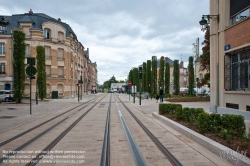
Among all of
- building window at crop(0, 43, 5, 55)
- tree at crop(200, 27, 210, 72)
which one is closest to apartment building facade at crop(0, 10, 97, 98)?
building window at crop(0, 43, 5, 55)

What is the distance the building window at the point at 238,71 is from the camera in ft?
39.7

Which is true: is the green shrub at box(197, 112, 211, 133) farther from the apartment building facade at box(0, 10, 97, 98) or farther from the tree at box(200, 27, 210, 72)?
the apartment building facade at box(0, 10, 97, 98)

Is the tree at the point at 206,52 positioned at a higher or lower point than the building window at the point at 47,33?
lower

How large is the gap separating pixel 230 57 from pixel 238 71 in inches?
52.4

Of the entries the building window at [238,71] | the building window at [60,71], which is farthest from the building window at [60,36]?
the building window at [238,71]

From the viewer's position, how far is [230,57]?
1388 centimetres

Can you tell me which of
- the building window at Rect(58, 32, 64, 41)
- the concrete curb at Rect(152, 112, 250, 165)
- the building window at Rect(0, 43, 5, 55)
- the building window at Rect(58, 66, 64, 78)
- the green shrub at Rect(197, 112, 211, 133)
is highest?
the building window at Rect(58, 32, 64, 41)

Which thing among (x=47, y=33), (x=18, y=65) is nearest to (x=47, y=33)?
(x=47, y=33)

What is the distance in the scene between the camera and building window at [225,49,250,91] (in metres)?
12.1

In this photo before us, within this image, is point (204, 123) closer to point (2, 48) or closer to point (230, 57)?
point (230, 57)

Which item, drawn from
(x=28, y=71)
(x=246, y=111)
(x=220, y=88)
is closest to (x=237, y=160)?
(x=246, y=111)

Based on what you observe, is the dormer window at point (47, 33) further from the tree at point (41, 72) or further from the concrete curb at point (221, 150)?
the concrete curb at point (221, 150)

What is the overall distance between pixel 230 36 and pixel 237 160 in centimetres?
1051

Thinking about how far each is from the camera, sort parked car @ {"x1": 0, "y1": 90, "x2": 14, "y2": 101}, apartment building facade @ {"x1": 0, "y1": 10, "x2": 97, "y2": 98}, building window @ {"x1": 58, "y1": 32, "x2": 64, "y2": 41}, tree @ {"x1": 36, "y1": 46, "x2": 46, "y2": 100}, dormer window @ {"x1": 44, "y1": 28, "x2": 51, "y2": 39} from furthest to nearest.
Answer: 1. building window @ {"x1": 58, "y1": 32, "x2": 64, "y2": 41}
2. dormer window @ {"x1": 44, "y1": 28, "x2": 51, "y2": 39}
3. apartment building facade @ {"x1": 0, "y1": 10, "x2": 97, "y2": 98}
4. tree @ {"x1": 36, "y1": 46, "x2": 46, "y2": 100}
5. parked car @ {"x1": 0, "y1": 90, "x2": 14, "y2": 101}
